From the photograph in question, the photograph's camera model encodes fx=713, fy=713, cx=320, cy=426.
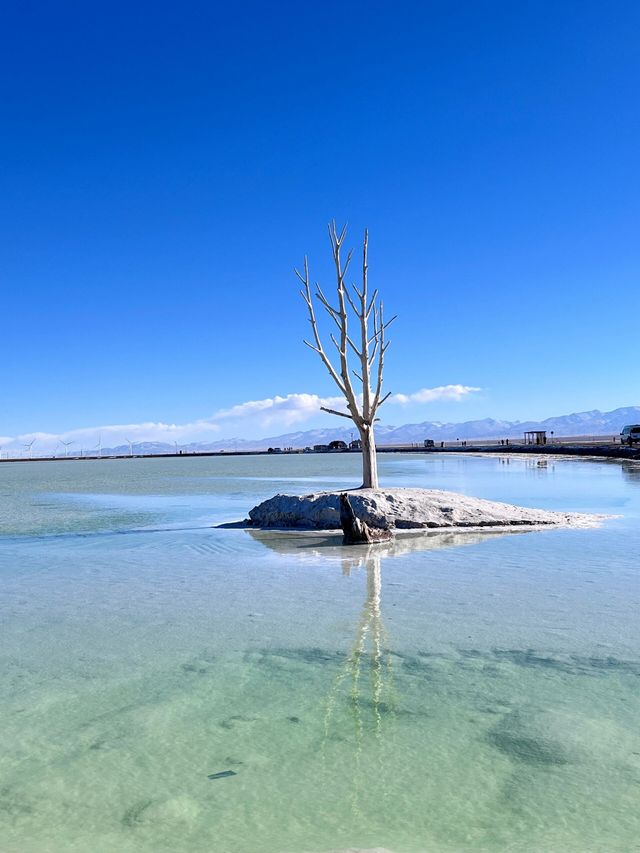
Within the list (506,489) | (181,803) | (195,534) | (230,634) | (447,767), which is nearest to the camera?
(181,803)

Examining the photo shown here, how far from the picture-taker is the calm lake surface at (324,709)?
11.6 feet

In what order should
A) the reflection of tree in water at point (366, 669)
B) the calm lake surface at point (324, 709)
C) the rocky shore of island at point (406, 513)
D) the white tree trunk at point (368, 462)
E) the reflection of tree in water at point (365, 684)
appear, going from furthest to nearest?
the white tree trunk at point (368, 462)
the rocky shore of island at point (406, 513)
the reflection of tree in water at point (366, 669)
the reflection of tree in water at point (365, 684)
the calm lake surface at point (324, 709)

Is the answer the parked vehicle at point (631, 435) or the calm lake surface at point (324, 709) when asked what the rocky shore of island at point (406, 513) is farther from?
the parked vehicle at point (631, 435)

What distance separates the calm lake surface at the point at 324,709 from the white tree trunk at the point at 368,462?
7691 mm

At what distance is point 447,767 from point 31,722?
9.26ft

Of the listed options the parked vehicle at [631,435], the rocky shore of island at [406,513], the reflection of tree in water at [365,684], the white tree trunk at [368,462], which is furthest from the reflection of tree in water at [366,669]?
the parked vehicle at [631,435]

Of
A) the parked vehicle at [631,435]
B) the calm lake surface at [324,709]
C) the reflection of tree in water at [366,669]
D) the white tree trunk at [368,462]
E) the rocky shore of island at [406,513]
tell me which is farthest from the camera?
the parked vehicle at [631,435]

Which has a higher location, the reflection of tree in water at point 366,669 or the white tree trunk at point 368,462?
the white tree trunk at point 368,462

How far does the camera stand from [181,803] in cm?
376

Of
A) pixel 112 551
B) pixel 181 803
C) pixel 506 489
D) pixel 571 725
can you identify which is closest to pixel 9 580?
pixel 112 551

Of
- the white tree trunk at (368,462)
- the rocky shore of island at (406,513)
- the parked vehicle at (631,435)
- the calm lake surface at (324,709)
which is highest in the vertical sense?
the parked vehicle at (631,435)

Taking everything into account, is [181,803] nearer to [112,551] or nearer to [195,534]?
[112,551]

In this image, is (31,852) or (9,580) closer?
(31,852)

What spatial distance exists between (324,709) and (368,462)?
13.6 m
